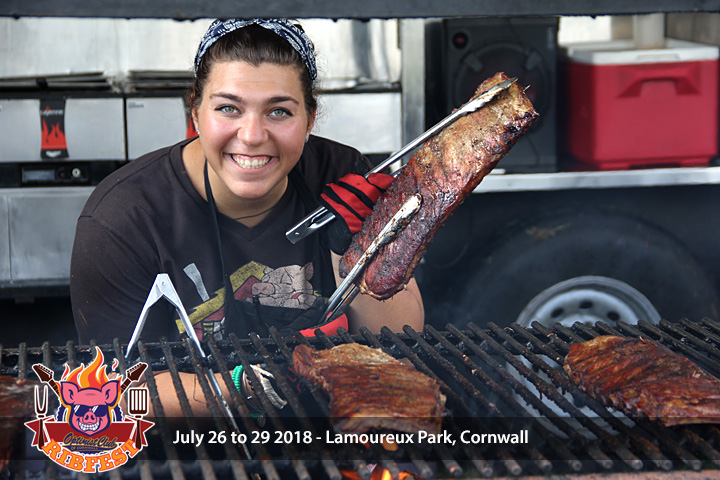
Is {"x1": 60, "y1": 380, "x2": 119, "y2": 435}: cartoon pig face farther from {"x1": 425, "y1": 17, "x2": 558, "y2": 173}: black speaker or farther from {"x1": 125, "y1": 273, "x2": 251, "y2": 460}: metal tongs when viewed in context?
{"x1": 425, "y1": 17, "x2": 558, "y2": 173}: black speaker

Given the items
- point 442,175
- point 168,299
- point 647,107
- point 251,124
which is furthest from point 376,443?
point 647,107

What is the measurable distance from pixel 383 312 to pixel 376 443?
1.12 m

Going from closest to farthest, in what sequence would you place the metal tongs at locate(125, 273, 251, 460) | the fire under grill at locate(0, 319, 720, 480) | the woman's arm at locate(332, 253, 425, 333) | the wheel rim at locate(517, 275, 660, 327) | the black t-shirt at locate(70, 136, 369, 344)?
1. the fire under grill at locate(0, 319, 720, 480)
2. the metal tongs at locate(125, 273, 251, 460)
3. the black t-shirt at locate(70, 136, 369, 344)
4. the woman's arm at locate(332, 253, 425, 333)
5. the wheel rim at locate(517, 275, 660, 327)

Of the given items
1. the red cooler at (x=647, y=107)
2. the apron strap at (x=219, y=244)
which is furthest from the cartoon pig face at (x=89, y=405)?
the red cooler at (x=647, y=107)

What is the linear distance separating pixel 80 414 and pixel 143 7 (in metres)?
0.87

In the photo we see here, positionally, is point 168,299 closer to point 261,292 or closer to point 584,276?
point 261,292

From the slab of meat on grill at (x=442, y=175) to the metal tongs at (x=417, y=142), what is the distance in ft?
0.06

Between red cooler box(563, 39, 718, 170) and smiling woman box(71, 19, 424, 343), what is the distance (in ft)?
5.29

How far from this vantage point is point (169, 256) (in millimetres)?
2406

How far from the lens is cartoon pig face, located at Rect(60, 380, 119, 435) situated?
1532mm

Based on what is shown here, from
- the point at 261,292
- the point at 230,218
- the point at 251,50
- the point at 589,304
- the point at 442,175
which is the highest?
the point at 251,50

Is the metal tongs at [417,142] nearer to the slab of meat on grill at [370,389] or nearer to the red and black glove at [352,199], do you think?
the red and black glove at [352,199]

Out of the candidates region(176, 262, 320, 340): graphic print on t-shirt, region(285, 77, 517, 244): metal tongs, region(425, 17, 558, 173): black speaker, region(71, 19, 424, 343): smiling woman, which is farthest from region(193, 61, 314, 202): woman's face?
region(425, 17, 558, 173): black speaker

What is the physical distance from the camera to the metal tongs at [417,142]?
79.7 inches
